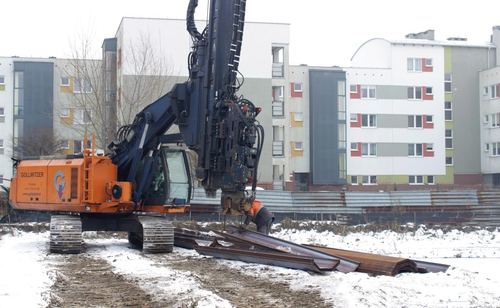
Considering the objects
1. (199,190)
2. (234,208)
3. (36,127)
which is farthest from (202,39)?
(36,127)

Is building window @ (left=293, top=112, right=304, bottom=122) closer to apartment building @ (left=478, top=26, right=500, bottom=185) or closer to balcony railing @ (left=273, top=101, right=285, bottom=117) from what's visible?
balcony railing @ (left=273, top=101, right=285, bottom=117)

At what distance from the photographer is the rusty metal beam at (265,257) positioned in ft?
30.1

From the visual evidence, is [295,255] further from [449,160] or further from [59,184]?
[449,160]

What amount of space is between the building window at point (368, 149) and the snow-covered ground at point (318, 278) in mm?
33442

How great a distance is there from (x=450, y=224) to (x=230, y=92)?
12.8 m

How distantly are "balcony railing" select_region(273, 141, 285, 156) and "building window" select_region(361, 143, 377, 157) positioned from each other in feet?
29.3

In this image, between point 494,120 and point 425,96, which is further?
point 494,120

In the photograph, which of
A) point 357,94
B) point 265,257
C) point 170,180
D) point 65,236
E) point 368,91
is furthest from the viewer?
point 368,91

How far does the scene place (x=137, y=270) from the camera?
1002 cm

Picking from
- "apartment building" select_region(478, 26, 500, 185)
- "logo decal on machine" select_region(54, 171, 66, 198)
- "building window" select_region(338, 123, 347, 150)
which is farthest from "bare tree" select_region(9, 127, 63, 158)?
"apartment building" select_region(478, 26, 500, 185)

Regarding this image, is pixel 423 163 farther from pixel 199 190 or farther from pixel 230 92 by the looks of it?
pixel 230 92

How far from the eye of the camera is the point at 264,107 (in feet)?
134

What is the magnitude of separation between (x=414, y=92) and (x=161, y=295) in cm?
4414

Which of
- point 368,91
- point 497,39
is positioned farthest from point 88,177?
point 497,39
